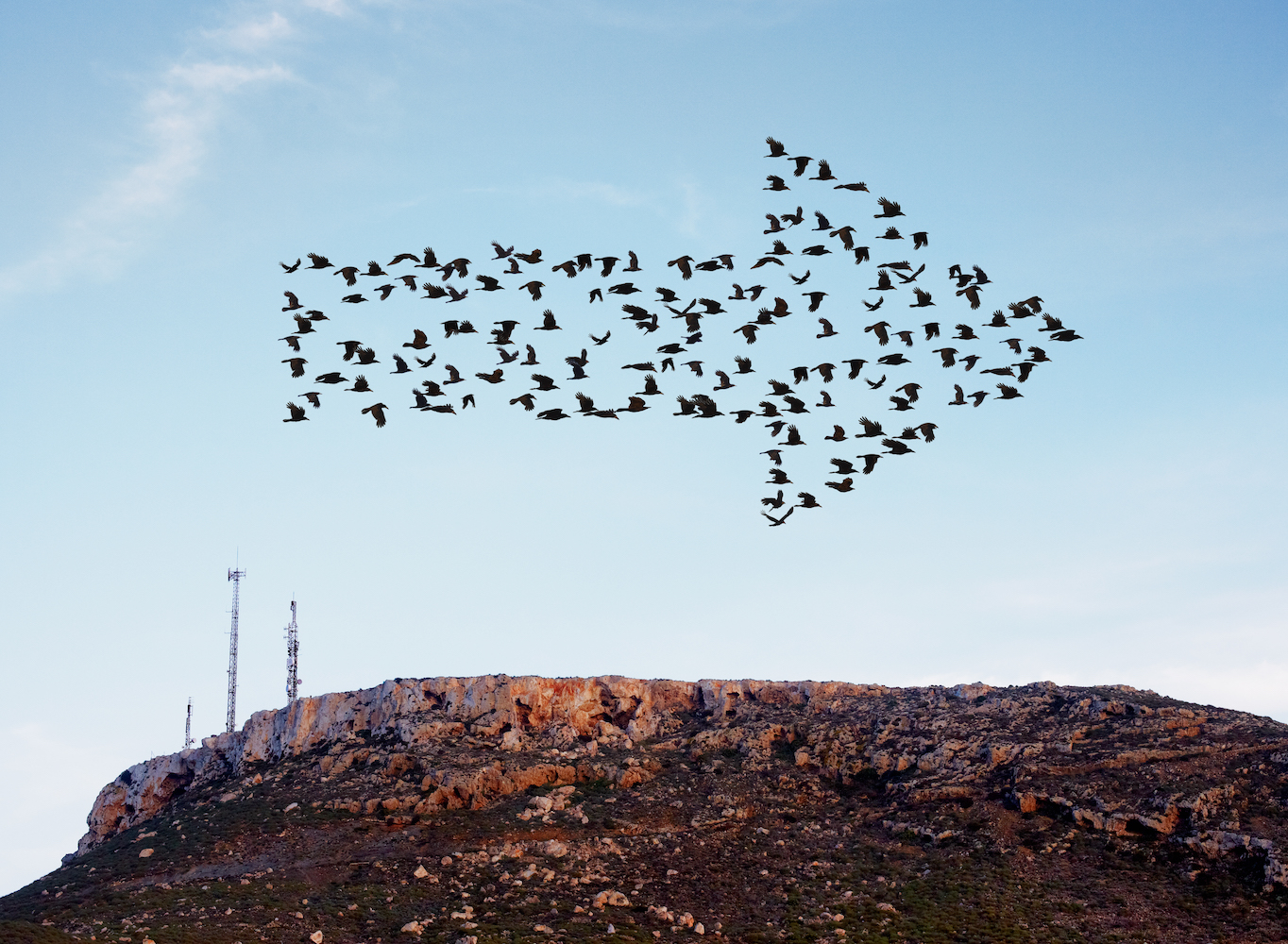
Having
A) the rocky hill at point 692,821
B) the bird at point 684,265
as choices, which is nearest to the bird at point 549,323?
the bird at point 684,265

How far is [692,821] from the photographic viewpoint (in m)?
65.5

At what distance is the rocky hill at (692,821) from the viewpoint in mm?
53938

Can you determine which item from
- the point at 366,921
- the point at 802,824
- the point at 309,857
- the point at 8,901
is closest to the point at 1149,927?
the point at 802,824

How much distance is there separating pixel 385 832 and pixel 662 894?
1689cm

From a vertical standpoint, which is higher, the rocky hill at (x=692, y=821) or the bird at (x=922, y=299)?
the bird at (x=922, y=299)

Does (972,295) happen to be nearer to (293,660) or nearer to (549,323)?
(549,323)

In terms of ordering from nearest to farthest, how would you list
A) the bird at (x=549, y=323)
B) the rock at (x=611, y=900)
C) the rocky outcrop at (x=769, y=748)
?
the bird at (x=549, y=323)
the rock at (x=611, y=900)
the rocky outcrop at (x=769, y=748)

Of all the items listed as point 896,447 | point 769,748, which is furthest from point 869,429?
point 769,748

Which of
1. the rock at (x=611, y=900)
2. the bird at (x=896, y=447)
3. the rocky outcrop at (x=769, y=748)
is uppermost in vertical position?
the bird at (x=896, y=447)

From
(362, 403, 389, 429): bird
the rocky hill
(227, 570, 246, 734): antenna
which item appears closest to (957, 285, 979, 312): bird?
(362, 403, 389, 429): bird

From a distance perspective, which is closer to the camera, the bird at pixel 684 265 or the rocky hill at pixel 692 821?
the bird at pixel 684 265

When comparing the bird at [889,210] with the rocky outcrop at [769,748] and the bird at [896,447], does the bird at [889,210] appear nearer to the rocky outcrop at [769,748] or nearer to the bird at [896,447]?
the bird at [896,447]

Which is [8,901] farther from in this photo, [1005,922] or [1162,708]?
[1162,708]

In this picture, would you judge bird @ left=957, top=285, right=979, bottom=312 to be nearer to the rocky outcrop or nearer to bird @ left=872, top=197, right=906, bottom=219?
bird @ left=872, top=197, right=906, bottom=219
